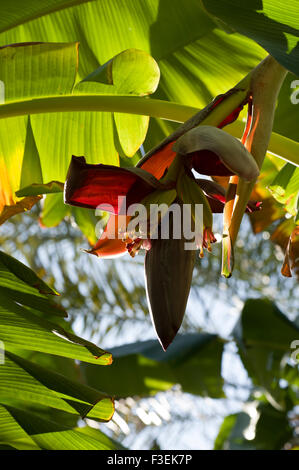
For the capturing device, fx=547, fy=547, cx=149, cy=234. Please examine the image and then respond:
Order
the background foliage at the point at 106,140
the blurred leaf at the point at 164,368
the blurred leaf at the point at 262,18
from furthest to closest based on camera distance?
1. the blurred leaf at the point at 164,368
2. the background foliage at the point at 106,140
3. the blurred leaf at the point at 262,18

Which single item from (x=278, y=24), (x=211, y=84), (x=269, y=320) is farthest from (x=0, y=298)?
(x=269, y=320)

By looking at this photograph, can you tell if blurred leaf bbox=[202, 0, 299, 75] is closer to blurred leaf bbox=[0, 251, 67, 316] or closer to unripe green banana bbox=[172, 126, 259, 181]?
unripe green banana bbox=[172, 126, 259, 181]

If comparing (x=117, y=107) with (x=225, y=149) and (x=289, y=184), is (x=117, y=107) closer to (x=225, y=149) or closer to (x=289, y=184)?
(x=225, y=149)

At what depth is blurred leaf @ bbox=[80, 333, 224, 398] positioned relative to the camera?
6.20ft

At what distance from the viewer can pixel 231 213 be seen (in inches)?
22.8

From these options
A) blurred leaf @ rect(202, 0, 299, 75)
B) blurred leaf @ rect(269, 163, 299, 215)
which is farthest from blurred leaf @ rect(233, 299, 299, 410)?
blurred leaf @ rect(202, 0, 299, 75)

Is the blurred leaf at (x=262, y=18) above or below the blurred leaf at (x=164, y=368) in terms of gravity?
above

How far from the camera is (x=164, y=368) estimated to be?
2102 mm

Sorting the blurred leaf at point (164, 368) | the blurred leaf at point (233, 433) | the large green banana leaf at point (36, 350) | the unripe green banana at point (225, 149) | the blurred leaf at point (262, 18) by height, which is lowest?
the blurred leaf at point (233, 433)

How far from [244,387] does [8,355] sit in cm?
256

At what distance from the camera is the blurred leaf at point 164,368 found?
189 centimetres

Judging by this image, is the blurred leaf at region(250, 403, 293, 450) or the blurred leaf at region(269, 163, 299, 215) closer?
the blurred leaf at region(269, 163, 299, 215)

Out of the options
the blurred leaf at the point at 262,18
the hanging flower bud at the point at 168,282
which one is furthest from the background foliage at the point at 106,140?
the hanging flower bud at the point at 168,282

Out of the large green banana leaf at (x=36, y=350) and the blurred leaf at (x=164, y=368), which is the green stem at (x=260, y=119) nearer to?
the large green banana leaf at (x=36, y=350)
